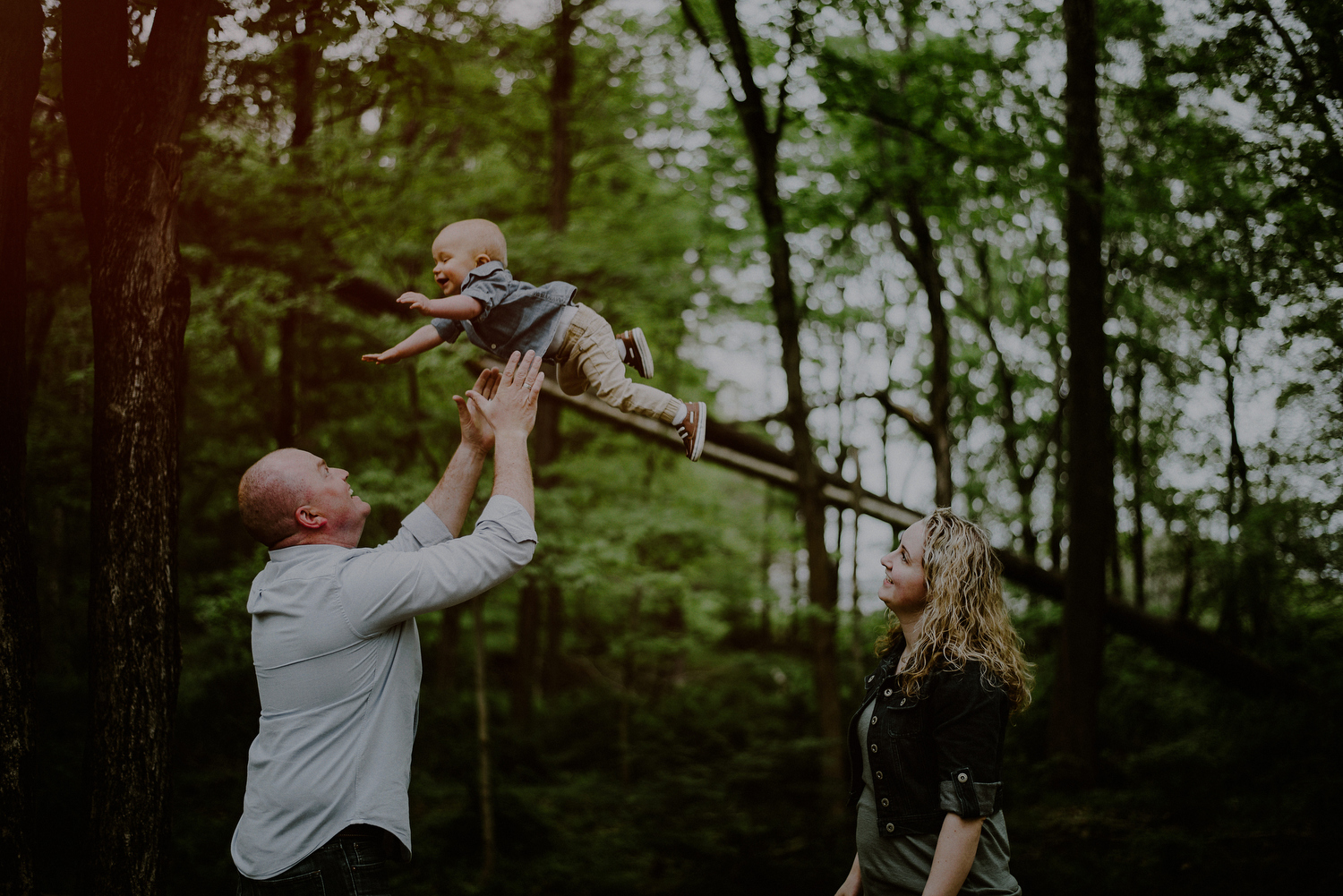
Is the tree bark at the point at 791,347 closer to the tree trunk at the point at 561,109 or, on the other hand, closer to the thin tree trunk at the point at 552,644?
the tree trunk at the point at 561,109

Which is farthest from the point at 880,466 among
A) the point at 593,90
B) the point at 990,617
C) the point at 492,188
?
the point at 990,617

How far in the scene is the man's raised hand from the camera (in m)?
2.56

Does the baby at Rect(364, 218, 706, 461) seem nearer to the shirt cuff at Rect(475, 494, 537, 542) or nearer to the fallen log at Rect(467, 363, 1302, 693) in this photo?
the shirt cuff at Rect(475, 494, 537, 542)

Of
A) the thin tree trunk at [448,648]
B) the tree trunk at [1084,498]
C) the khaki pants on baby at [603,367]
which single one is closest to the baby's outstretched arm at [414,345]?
the khaki pants on baby at [603,367]

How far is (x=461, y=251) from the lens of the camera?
3.12 m

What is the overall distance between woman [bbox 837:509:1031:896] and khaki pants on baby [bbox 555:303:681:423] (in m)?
1.02

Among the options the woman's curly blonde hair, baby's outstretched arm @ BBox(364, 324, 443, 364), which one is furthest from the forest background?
the woman's curly blonde hair

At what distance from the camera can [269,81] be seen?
224 inches

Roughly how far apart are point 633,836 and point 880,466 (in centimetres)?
1155

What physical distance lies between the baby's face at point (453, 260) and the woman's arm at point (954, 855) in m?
2.30

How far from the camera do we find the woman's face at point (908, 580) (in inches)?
101

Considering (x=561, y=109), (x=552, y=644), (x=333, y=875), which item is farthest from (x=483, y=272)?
(x=552, y=644)

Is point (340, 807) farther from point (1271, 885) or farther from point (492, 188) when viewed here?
point (492, 188)

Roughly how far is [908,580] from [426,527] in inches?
57.8
